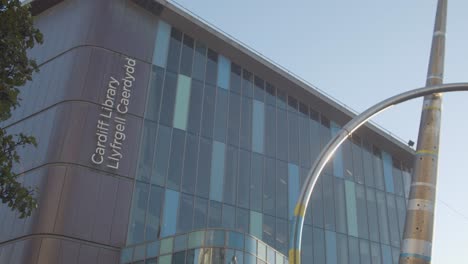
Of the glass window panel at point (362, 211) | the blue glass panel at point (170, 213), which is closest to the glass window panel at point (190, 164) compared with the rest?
the blue glass panel at point (170, 213)

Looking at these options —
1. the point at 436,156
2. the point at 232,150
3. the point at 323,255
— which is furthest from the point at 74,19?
the point at 436,156

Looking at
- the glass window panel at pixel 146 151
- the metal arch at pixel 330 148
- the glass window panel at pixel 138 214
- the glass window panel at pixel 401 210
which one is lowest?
Answer: the metal arch at pixel 330 148

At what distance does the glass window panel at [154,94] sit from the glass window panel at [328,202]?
560 inches

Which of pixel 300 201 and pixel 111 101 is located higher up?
pixel 111 101

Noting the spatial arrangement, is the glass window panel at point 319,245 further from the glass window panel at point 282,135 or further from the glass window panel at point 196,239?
the glass window panel at point 196,239

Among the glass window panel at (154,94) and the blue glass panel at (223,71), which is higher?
the blue glass panel at (223,71)

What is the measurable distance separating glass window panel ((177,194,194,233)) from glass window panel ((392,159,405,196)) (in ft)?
70.1

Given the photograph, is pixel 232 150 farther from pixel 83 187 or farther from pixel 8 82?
pixel 8 82

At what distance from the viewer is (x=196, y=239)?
1072 inches

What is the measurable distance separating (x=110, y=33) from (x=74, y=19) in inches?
119

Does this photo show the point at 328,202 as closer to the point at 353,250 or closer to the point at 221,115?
the point at 353,250

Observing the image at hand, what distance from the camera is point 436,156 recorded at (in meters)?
17.2

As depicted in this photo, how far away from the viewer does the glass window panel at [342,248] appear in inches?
1607

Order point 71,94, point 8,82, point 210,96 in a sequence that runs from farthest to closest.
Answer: point 210,96 < point 71,94 < point 8,82
